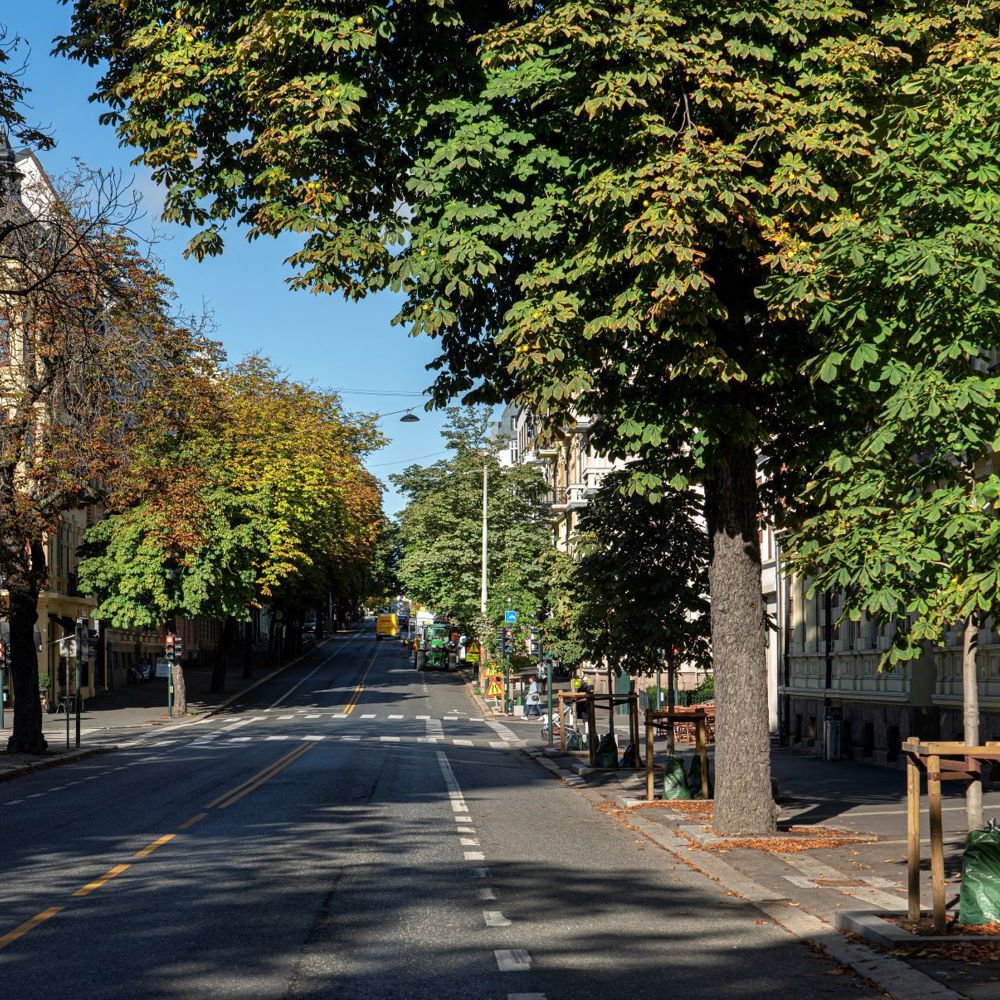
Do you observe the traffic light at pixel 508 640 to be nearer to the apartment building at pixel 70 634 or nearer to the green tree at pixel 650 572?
the apartment building at pixel 70 634

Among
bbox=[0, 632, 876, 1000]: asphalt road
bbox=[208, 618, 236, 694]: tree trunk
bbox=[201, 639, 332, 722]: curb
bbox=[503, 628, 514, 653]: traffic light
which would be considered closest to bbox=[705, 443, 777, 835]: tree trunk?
bbox=[0, 632, 876, 1000]: asphalt road

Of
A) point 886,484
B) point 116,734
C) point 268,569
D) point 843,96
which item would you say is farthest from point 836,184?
point 268,569

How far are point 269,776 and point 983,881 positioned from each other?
56.6ft

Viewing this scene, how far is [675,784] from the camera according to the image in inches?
826

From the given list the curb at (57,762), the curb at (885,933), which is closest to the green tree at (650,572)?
the curb at (57,762)

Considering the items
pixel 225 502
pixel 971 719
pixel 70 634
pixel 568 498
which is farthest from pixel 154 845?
pixel 568 498

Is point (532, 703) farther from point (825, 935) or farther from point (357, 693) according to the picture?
point (825, 935)

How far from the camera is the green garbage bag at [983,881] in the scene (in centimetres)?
922

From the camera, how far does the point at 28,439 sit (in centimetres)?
3259

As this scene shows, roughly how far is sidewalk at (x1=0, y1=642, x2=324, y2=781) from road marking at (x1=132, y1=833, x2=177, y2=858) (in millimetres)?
12717

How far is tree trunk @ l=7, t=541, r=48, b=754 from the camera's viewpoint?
107 feet

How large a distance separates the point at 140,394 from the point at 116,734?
1330cm

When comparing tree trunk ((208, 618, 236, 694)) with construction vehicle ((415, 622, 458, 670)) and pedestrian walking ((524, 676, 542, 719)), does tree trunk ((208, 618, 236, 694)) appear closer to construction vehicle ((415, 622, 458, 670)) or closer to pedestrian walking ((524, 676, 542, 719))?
pedestrian walking ((524, 676, 542, 719))

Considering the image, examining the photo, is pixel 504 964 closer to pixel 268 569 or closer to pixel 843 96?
pixel 843 96
